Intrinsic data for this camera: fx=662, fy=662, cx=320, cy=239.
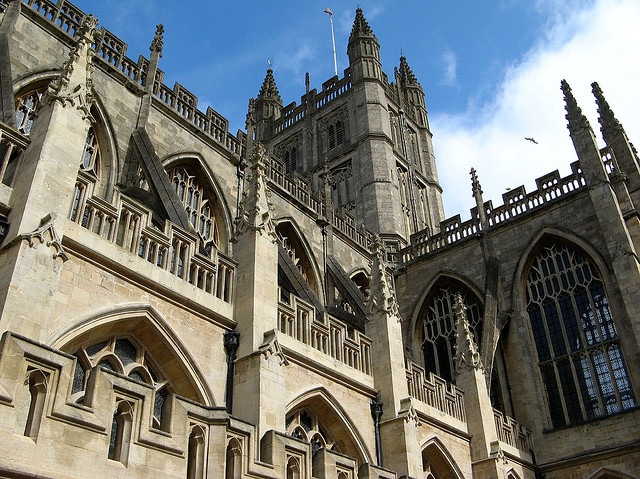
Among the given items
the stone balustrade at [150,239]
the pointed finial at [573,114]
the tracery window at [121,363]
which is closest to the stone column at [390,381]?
the stone balustrade at [150,239]

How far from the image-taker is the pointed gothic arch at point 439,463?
14.5 meters

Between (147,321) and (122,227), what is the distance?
1.41 m

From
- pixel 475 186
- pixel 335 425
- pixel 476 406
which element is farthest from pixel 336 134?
pixel 335 425

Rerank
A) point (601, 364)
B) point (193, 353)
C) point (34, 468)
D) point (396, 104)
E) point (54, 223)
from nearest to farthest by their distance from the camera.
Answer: point (34, 468) → point (54, 223) → point (193, 353) → point (601, 364) → point (396, 104)

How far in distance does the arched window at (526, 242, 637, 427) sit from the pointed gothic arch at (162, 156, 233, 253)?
10119mm

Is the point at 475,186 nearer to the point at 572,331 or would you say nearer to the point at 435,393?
the point at 572,331

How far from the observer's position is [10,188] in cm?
824

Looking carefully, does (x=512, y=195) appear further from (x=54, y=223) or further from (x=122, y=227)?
(x=54, y=223)

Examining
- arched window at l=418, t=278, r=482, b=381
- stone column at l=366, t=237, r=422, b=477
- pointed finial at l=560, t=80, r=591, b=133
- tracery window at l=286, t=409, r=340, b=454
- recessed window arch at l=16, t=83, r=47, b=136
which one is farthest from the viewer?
arched window at l=418, t=278, r=482, b=381

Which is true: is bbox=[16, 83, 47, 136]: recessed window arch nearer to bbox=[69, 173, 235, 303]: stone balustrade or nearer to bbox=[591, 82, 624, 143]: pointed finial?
bbox=[69, 173, 235, 303]: stone balustrade

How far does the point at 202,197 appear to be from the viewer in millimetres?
17203

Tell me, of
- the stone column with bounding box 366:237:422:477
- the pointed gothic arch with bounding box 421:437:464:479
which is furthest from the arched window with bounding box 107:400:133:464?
the pointed gothic arch with bounding box 421:437:464:479

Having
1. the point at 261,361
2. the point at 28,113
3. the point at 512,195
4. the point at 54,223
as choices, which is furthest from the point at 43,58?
the point at 512,195

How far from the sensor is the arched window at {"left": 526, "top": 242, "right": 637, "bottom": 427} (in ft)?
60.8
